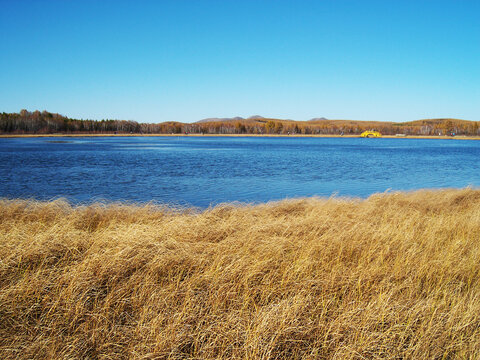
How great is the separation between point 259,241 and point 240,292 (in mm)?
1884

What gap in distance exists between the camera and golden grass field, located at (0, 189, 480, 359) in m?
3.62

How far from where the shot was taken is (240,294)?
15.5ft

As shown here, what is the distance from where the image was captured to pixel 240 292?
4.76 m

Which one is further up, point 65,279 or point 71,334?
point 65,279

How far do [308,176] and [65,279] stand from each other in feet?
71.7

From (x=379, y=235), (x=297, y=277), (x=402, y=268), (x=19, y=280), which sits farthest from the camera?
(x=379, y=235)

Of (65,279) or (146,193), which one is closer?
(65,279)

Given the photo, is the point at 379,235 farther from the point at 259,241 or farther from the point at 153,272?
the point at 153,272

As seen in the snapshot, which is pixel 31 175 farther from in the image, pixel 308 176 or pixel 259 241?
pixel 259 241

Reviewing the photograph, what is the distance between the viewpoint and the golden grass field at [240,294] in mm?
3617

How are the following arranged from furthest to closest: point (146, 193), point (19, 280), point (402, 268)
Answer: point (146, 193) → point (402, 268) → point (19, 280)

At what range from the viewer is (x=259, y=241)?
656cm

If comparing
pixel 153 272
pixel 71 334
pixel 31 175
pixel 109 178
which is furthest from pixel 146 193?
pixel 71 334

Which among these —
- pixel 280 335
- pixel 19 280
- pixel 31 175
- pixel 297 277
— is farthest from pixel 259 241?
pixel 31 175
